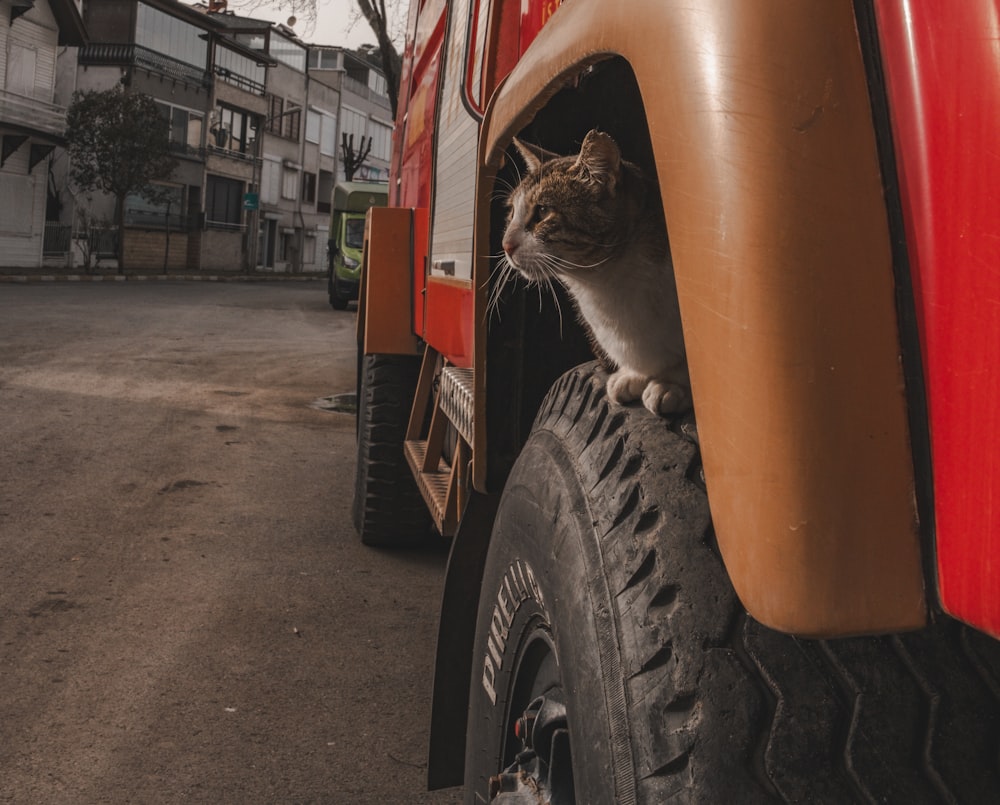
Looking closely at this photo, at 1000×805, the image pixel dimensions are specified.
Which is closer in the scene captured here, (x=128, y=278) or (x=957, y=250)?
(x=957, y=250)

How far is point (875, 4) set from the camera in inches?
35.8

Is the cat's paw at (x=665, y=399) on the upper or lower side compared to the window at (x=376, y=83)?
lower

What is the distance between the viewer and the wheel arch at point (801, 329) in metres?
0.88

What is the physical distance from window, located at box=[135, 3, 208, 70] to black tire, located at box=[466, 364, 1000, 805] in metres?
43.8

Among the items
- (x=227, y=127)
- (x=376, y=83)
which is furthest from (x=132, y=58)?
(x=376, y=83)

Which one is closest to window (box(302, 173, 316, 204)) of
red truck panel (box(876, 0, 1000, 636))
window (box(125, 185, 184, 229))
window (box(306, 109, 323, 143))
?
window (box(306, 109, 323, 143))

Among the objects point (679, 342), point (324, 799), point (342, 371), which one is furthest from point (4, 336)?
point (679, 342)

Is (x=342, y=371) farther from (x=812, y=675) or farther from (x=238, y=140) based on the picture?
(x=238, y=140)

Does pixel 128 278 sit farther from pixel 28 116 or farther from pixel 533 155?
pixel 533 155

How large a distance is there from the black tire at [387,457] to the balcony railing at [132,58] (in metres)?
39.1

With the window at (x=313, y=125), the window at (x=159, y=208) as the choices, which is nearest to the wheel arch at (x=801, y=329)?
the window at (x=159, y=208)

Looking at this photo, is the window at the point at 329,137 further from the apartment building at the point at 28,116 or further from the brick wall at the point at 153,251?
the apartment building at the point at 28,116

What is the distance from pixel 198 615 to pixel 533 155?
2.89 meters

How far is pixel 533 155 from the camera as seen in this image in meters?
1.81
